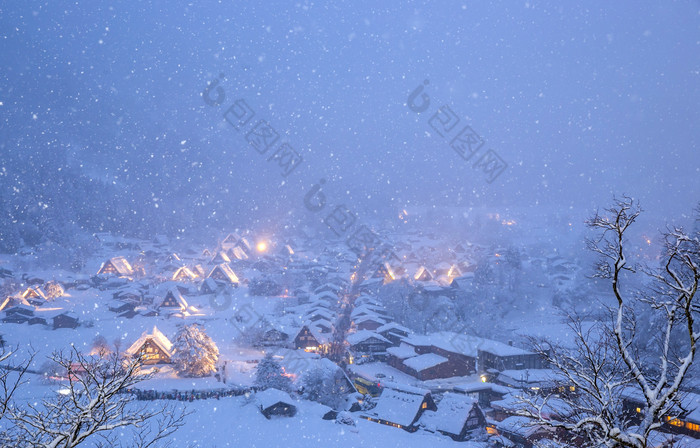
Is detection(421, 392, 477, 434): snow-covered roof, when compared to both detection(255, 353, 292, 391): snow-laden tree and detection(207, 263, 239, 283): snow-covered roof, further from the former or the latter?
detection(207, 263, 239, 283): snow-covered roof

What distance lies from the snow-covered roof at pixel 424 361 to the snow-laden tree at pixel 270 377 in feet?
27.9

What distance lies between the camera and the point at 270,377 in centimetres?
1855

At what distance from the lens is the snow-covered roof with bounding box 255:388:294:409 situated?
1584 centimetres

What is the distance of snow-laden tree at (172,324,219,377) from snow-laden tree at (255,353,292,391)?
3.05 meters

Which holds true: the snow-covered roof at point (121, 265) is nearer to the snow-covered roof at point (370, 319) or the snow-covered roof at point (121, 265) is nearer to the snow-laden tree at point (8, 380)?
the snow-laden tree at point (8, 380)

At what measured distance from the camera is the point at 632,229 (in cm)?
6172

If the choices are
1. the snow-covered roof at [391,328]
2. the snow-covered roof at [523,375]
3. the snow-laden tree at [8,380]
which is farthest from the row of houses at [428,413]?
the snow-laden tree at [8,380]

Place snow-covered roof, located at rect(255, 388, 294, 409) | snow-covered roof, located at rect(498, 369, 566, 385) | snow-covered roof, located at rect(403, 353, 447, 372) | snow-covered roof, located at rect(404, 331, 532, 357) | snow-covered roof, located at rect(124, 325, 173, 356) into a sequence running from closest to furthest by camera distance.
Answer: snow-covered roof, located at rect(255, 388, 294, 409) < snow-covered roof, located at rect(498, 369, 566, 385) < snow-covered roof, located at rect(124, 325, 173, 356) < snow-covered roof, located at rect(403, 353, 447, 372) < snow-covered roof, located at rect(404, 331, 532, 357)

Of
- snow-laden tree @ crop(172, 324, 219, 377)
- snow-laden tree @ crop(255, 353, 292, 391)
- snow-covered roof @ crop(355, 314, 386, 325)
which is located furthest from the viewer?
snow-covered roof @ crop(355, 314, 386, 325)

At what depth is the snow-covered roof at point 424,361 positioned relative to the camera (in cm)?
2286

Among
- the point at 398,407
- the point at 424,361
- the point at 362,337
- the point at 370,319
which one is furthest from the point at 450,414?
the point at 370,319

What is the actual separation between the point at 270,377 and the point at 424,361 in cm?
1046

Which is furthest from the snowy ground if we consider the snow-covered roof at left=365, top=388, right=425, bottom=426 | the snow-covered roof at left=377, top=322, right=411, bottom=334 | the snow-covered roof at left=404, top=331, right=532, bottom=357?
the snow-covered roof at left=377, top=322, right=411, bottom=334

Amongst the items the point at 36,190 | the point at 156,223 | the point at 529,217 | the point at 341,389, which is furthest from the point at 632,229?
the point at 36,190
